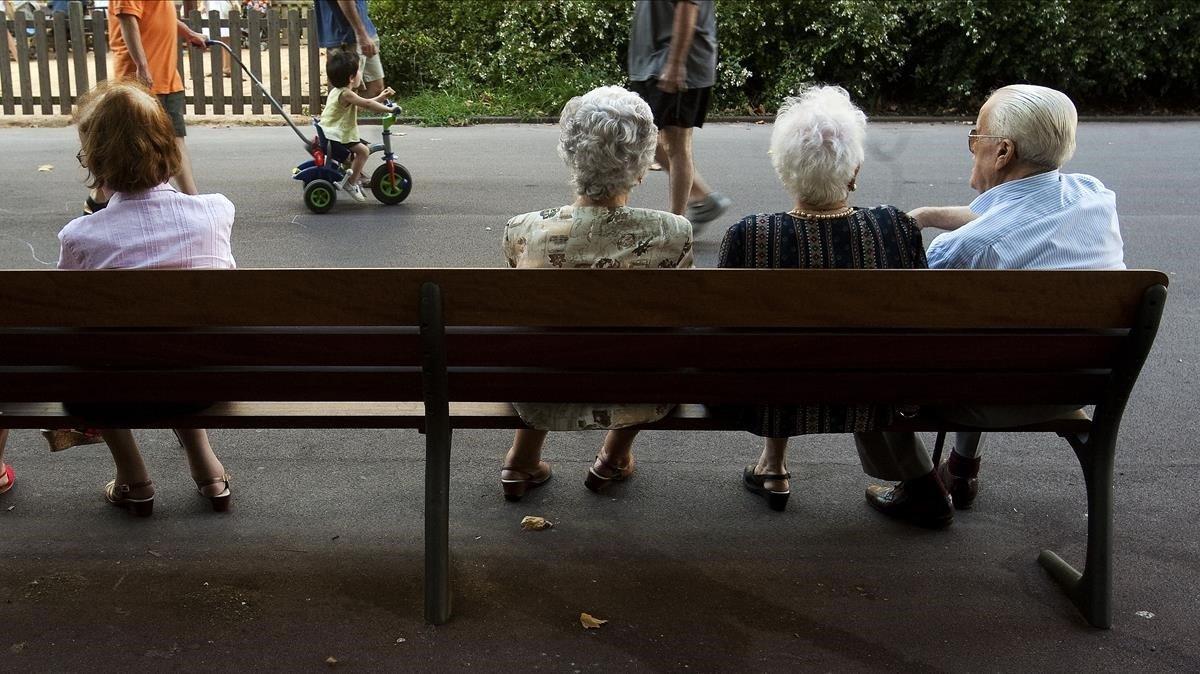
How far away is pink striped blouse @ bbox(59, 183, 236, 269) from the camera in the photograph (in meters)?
3.43

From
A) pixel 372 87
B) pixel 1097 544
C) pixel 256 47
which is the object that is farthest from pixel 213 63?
pixel 1097 544

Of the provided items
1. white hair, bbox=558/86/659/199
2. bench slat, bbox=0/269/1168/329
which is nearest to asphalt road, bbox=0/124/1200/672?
bench slat, bbox=0/269/1168/329

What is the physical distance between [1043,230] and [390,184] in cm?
584

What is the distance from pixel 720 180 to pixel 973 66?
602cm

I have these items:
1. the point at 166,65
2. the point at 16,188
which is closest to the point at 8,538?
the point at 166,65

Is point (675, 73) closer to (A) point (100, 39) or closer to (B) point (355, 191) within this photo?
(B) point (355, 191)

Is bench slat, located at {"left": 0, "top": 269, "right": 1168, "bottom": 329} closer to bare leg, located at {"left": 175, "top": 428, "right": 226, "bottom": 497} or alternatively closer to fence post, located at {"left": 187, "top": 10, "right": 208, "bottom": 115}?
bare leg, located at {"left": 175, "top": 428, "right": 226, "bottom": 497}

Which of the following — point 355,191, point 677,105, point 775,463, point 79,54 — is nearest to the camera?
point 775,463

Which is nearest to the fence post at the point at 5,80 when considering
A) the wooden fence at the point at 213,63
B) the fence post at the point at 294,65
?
the wooden fence at the point at 213,63

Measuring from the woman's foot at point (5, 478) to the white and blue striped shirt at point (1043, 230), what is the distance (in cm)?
313

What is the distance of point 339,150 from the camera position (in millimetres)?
8453

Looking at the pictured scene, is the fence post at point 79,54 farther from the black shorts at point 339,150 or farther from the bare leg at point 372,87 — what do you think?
the black shorts at point 339,150

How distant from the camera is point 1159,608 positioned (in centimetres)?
327

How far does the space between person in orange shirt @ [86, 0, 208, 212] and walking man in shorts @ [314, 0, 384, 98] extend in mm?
1210
